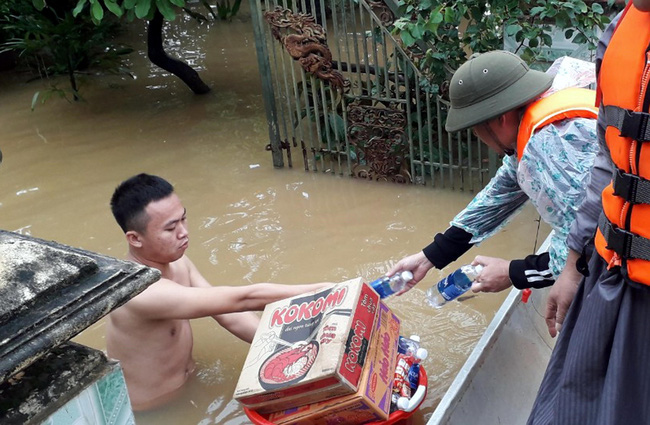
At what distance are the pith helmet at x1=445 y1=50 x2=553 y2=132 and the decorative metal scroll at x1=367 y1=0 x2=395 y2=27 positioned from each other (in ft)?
8.54

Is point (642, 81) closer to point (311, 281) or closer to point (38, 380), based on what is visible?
point (38, 380)

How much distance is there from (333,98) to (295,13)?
0.67 m

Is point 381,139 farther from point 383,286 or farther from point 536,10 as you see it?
point 383,286

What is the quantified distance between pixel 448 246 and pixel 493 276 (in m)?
0.25

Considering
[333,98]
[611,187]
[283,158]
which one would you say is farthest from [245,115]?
[611,187]

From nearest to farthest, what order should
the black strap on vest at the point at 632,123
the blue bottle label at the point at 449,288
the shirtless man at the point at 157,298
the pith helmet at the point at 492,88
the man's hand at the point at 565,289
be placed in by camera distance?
the black strap on vest at the point at 632,123 → the man's hand at the point at 565,289 → the pith helmet at the point at 492,88 → the shirtless man at the point at 157,298 → the blue bottle label at the point at 449,288

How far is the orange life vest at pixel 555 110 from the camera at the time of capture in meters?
2.49

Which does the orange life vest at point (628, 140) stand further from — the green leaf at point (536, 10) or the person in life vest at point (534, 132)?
the green leaf at point (536, 10)

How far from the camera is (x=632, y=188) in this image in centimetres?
185

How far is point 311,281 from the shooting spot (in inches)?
183

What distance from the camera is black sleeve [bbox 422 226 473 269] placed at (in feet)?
10.4

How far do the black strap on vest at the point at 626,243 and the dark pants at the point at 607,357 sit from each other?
0.07 m

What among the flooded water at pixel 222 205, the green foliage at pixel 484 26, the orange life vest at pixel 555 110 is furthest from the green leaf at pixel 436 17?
the orange life vest at pixel 555 110

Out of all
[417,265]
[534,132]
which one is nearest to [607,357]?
[534,132]
